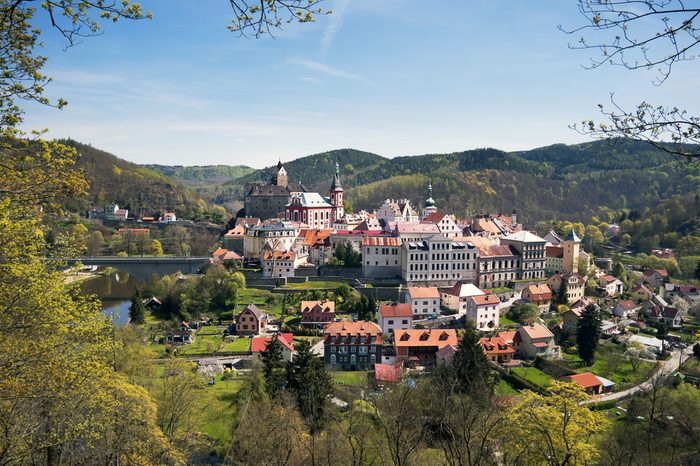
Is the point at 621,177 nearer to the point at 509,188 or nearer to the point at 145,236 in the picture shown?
the point at 509,188

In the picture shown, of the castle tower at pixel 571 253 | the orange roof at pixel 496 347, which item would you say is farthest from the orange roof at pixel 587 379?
the castle tower at pixel 571 253

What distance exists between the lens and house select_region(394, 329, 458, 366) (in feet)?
114

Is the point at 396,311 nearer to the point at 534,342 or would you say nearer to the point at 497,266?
the point at 534,342

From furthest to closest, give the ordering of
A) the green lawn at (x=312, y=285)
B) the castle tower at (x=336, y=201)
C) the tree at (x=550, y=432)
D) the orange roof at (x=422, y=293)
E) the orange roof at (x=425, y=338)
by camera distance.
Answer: the castle tower at (x=336, y=201) < the green lawn at (x=312, y=285) < the orange roof at (x=422, y=293) < the orange roof at (x=425, y=338) < the tree at (x=550, y=432)

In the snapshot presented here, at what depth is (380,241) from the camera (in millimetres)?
48719

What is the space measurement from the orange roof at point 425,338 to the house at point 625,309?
18.3 meters

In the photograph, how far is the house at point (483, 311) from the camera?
40.6 m

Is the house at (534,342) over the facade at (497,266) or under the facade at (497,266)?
under

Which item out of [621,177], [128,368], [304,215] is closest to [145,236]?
[304,215]

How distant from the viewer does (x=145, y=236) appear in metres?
73.8

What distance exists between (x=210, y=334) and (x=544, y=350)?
23.6 meters

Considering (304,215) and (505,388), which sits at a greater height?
(304,215)

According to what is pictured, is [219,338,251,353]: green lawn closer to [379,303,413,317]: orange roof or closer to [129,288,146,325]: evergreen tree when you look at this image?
[129,288,146,325]: evergreen tree

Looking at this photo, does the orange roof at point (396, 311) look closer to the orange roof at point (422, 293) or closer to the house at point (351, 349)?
the orange roof at point (422, 293)
